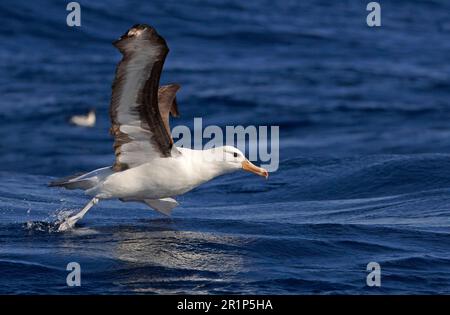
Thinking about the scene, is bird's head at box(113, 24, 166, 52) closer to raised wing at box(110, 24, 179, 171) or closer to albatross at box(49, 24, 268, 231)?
raised wing at box(110, 24, 179, 171)

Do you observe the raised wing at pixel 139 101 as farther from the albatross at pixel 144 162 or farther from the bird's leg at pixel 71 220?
the bird's leg at pixel 71 220

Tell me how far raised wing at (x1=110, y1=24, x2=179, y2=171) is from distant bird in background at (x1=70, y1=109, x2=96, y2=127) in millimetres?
12310

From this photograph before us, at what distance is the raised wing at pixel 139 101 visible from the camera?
9.88 m

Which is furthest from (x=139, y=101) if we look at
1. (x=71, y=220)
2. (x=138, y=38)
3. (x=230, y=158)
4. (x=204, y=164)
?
(x=71, y=220)

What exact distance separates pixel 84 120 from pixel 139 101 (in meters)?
13.5

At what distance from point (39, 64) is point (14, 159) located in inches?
286

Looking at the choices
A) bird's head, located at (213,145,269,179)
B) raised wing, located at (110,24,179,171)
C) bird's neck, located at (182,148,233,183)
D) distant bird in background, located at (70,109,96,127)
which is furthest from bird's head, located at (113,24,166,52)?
distant bird in background, located at (70,109,96,127)

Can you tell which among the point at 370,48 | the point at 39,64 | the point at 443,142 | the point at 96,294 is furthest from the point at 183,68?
the point at 96,294

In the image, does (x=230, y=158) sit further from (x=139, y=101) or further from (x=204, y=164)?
(x=139, y=101)

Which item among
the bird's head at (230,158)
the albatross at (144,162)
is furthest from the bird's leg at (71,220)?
the bird's head at (230,158)

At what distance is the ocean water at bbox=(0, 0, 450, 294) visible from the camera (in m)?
10.3

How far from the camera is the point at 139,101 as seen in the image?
10.8m

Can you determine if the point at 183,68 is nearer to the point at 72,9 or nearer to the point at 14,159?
the point at 72,9

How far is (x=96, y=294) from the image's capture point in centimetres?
945
